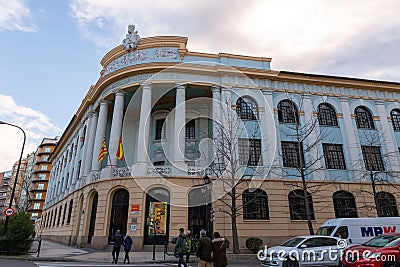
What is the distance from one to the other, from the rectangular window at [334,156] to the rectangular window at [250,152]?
5.68 meters

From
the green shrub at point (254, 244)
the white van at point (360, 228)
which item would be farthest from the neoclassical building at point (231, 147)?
the white van at point (360, 228)

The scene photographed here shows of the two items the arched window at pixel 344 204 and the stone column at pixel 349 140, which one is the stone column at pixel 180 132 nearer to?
the arched window at pixel 344 204

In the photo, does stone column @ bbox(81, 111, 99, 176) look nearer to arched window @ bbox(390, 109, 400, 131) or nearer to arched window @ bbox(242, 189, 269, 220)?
arched window @ bbox(242, 189, 269, 220)

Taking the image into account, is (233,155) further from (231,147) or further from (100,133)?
(100,133)

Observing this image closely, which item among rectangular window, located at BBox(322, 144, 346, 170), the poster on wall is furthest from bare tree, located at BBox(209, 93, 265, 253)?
rectangular window, located at BBox(322, 144, 346, 170)

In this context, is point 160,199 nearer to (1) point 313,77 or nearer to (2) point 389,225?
(2) point 389,225

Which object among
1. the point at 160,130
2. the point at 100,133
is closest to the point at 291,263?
the point at 160,130

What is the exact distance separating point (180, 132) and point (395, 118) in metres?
19.7

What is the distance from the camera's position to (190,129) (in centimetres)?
2647

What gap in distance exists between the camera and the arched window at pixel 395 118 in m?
26.2

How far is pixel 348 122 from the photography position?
25.0 meters

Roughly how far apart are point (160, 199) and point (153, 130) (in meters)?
7.92

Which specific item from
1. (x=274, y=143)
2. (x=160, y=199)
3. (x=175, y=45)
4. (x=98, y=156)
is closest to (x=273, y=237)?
(x=274, y=143)

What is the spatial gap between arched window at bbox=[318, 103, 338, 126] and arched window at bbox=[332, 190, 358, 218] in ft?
19.3
